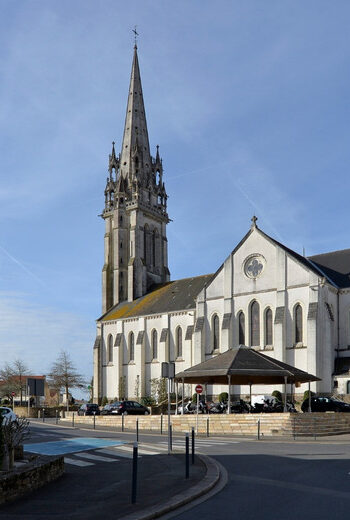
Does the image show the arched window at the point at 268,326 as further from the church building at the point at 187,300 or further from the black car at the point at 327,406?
the black car at the point at 327,406

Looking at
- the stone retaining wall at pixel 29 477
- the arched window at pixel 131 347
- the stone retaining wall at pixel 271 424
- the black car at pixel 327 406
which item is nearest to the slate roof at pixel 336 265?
the black car at pixel 327 406

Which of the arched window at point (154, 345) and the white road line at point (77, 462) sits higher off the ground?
the arched window at point (154, 345)

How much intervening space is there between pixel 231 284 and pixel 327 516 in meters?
48.7

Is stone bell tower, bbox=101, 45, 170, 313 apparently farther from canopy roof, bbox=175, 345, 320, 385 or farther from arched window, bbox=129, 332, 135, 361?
canopy roof, bbox=175, 345, 320, 385

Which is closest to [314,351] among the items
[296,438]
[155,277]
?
[296,438]

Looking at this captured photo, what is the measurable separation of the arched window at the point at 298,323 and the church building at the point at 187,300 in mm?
85

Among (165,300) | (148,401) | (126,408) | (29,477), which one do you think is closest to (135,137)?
(165,300)

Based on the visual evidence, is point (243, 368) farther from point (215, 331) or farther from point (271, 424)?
point (215, 331)

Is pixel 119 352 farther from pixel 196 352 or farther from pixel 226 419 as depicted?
pixel 226 419

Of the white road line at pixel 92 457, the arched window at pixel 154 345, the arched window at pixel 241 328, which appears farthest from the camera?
the arched window at pixel 154 345

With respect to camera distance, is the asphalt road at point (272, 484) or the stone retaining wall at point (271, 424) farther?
the stone retaining wall at point (271, 424)

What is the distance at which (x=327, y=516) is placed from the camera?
31.8 ft

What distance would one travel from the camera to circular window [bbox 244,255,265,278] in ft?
186

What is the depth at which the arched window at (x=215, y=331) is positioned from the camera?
58.7m
